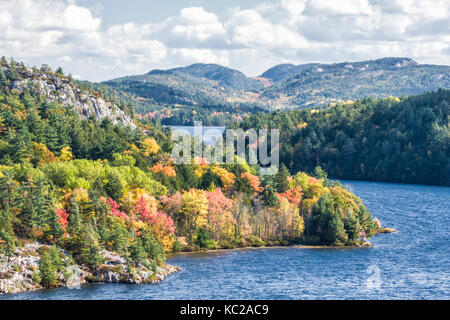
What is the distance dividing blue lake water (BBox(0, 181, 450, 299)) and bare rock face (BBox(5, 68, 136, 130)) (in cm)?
9076

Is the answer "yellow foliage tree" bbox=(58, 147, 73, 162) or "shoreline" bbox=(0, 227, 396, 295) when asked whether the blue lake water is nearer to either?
"shoreline" bbox=(0, 227, 396, 295)

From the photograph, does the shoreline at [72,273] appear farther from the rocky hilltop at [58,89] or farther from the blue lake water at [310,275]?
the rocky hilltop at [58,89]

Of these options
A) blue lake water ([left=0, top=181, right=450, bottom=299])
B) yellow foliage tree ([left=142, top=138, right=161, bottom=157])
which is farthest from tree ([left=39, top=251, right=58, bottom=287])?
yellow foliage tree ([left=142, top=138, right=161, bottom=157])

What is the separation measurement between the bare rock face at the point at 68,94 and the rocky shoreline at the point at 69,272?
317 ft

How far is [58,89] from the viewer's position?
182 meters

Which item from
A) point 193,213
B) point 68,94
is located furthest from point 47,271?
point 68,94

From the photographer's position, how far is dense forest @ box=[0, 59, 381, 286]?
269 ft

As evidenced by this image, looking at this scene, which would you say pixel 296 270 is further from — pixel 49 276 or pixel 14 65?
pixel 14 65

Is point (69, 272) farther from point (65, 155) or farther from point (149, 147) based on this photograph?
point (149, 147)

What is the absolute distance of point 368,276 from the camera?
86250 mm

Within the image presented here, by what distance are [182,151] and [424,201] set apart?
72510 millimetres

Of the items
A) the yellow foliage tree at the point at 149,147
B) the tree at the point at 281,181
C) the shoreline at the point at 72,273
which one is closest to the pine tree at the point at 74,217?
the shoreline at the point at 72,273

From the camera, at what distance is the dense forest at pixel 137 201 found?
269 ft

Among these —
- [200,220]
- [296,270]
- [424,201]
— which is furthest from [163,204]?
[424,201]
